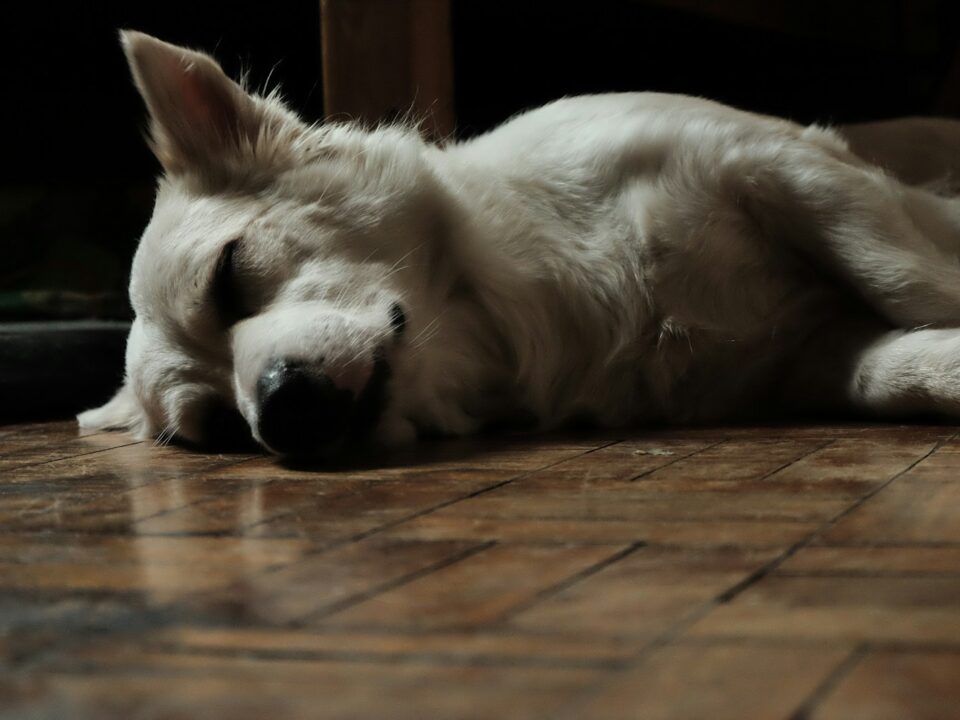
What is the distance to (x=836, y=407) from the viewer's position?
2299mm

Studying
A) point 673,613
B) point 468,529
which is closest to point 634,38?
point 468,529

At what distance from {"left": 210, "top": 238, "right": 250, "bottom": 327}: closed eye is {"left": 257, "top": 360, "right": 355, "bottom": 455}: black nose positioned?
0.25 metres

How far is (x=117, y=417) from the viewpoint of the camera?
8.84ft

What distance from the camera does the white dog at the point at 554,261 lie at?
216 centimetres

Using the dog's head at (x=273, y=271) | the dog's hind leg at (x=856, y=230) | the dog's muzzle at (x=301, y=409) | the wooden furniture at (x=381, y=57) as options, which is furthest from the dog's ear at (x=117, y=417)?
the dog's hind leg at (x=856, y=230)

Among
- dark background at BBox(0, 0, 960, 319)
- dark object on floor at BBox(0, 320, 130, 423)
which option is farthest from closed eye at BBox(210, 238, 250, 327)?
dark background at BBox(0, 0, 960, 319)

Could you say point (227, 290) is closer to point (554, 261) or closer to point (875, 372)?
point (554, 261)

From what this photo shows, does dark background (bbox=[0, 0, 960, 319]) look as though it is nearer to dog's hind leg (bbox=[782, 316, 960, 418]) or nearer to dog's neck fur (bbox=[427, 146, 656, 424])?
dog's neck fur (bbox=[427, 146, 656, 424])

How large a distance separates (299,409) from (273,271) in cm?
32

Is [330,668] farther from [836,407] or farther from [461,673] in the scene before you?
[836,407]

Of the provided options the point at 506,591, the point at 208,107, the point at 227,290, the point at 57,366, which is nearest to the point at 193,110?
the point at 208,107

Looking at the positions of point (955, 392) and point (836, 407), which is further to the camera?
point (836, 407)

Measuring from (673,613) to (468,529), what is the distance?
424 mm

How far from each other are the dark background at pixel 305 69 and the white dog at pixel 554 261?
1406mm
